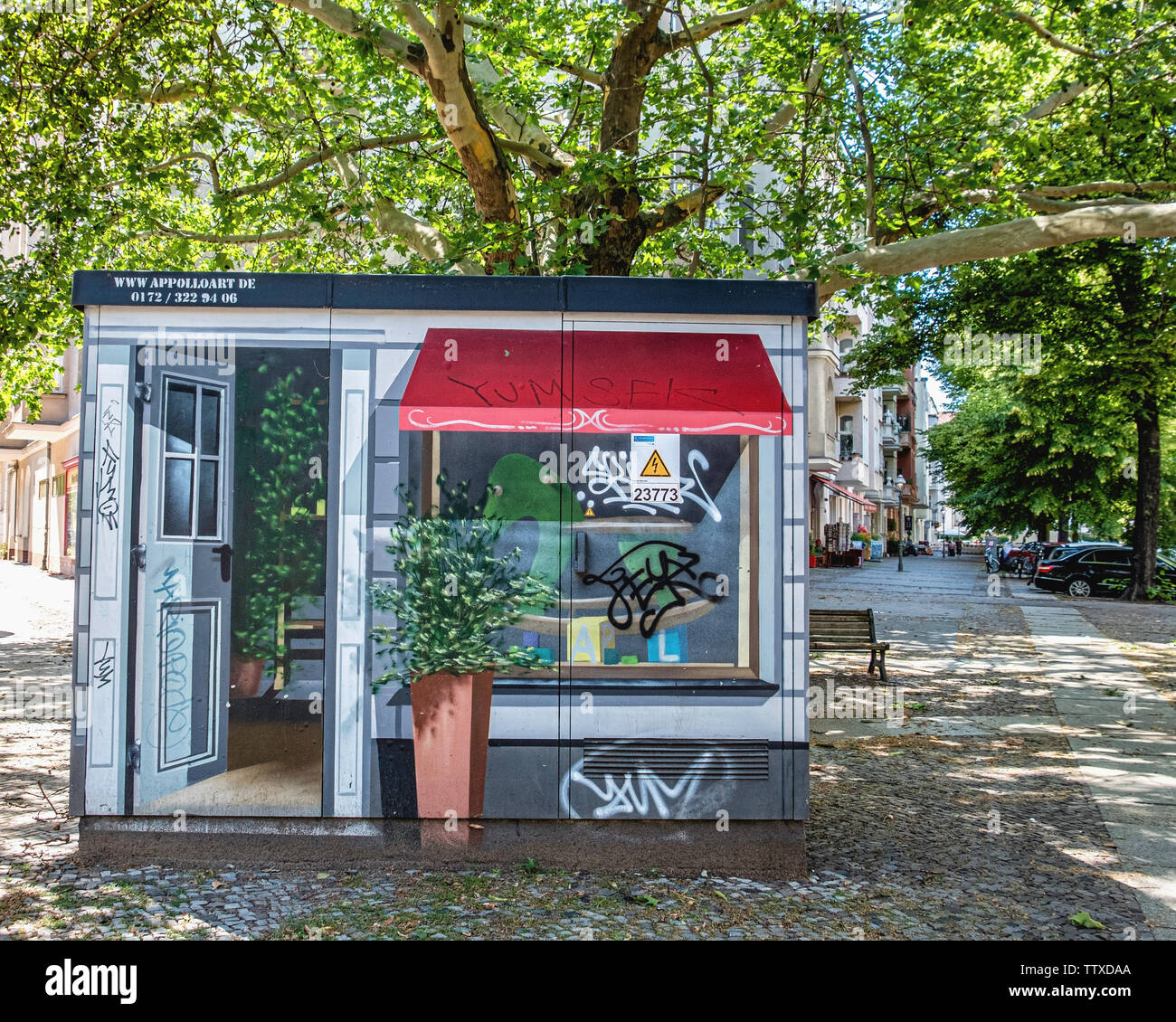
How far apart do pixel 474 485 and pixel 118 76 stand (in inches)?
296

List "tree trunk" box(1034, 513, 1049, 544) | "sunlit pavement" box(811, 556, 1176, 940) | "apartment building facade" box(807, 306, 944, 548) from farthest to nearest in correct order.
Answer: "tree trunk" box(1034, 513, 1049, 544) < "apartment building facade" box(807, 306, 944, 548) < "sunlit pavement" box(811, 556, 1176, 940)

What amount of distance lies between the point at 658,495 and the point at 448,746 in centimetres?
161

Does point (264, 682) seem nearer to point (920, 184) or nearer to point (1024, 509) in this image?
point (920, 184)

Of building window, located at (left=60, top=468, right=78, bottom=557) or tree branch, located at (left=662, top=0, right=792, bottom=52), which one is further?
building window, located at (left=60, top=468, right=78, bottom=557)

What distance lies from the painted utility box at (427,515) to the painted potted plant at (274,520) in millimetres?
13

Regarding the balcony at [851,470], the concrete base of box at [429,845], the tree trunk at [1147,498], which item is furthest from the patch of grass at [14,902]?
the balcony at [851,470]

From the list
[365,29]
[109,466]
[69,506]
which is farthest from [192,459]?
[69,506]

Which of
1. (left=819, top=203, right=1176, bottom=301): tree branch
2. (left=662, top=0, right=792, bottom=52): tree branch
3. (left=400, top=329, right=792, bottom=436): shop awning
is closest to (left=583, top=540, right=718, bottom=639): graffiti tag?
(left=400, top=329, right=792, bottom=436): shop awning

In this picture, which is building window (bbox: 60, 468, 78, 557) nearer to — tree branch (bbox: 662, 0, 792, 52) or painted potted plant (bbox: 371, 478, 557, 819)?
tree branch (bbox: 662, 0, 792, 52)

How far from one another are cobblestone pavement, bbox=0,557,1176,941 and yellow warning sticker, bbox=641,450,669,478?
1974 millimetres

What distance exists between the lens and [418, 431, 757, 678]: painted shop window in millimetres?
4688

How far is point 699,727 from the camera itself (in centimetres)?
460

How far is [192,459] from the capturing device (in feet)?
15.4

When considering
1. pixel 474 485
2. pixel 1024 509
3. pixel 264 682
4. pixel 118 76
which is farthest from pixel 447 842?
pixel 1024 509
